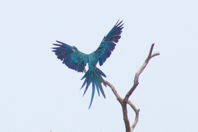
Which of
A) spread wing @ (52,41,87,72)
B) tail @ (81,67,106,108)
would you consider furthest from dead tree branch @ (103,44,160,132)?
spread wing @ (52,41,87,72)

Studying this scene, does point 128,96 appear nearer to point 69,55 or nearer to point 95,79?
point 95,79

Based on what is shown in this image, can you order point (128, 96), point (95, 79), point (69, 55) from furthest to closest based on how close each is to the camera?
point (69, 55), point (95, 79), point (128, 96)

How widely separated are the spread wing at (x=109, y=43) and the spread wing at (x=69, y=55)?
0.23 m

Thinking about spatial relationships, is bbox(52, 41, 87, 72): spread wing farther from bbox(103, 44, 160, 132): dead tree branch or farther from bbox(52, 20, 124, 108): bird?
bbox(103, 44, 160, 132): dead tree branch

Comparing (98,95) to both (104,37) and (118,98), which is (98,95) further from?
(104,37)

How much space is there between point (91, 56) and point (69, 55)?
12.6 inches

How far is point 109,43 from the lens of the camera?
6.62 metres

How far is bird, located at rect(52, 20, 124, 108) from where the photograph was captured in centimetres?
637

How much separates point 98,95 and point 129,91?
0.47 meters

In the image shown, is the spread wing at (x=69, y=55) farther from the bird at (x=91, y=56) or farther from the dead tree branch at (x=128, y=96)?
the dead tree branch at (x=128, y=96)

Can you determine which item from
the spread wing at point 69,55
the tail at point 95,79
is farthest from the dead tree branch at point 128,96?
the spread wing at point 69,55

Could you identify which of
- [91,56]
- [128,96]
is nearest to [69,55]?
[91,56]

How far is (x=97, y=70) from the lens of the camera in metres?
6.41

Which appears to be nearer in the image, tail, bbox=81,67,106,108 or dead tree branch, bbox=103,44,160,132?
dead tree branch, bbox=103,44,160,132
